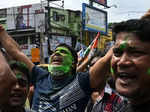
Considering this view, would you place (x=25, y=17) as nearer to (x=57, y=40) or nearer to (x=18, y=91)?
(x=57, y=40)

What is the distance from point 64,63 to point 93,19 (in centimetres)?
2629

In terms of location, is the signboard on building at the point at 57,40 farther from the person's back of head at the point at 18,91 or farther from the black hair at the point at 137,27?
the black hair at the point at 137,27

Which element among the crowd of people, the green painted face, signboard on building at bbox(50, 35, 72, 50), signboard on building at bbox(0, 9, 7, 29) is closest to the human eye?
the crowd of people

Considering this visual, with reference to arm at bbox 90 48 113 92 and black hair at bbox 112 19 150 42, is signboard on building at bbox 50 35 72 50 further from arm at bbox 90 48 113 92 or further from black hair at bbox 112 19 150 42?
black hair at bbox 112 19 150 42

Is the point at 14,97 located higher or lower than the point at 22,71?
lower

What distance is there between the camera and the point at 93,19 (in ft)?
94.8

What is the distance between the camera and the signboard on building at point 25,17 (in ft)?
87.6

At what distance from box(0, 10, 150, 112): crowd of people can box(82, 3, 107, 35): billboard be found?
77.9 ft

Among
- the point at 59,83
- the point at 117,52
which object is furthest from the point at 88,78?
the point at 117,52

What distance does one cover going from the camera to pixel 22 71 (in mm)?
2617

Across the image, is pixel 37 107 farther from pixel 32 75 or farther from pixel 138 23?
pixel 138 23

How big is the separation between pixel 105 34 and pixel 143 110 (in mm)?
30422

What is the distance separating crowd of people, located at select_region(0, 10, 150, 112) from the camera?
152cm

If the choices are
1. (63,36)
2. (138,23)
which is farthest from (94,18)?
(138,23)
